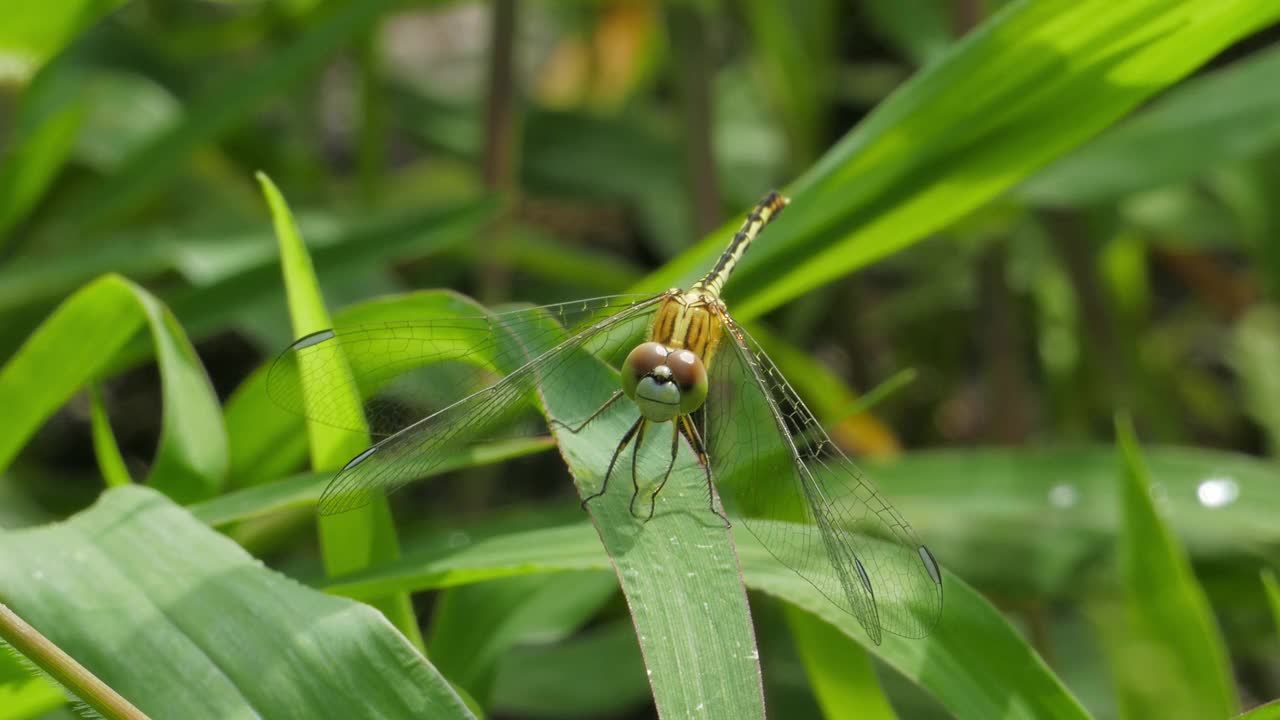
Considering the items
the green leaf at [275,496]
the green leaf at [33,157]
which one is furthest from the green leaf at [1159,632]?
the green leaf at [33,157]

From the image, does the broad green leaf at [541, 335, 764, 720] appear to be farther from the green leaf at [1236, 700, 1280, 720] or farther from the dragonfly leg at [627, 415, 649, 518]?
the green leaf at [1236, 700, 1280, 720]

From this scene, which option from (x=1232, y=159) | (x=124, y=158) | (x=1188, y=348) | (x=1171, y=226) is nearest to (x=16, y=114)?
(x=124, y=158)

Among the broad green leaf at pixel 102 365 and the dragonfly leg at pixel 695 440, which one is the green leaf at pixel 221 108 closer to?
the broad green leaf at pixel 102 365

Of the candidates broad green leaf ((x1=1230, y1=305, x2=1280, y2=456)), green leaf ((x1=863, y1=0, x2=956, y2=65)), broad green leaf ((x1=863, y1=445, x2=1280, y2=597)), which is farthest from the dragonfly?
broad green leaf ((x1=1230, y1=305, x2=1280, y2=456))

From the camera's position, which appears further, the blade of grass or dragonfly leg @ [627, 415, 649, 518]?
dragonfly leg @ [627, 415, 649, 518]

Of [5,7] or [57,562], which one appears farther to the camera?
[5,7]

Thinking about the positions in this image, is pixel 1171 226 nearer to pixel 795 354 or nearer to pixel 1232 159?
pixel 1232 159

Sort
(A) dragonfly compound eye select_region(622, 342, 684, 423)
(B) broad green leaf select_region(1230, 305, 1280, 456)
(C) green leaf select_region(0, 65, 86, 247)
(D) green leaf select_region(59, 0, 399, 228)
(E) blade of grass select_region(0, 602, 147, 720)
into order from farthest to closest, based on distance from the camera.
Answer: (B) broad green leaf select_region(1230, 305, 1280, 456) < (D) green leaf select_region(59, 0, 399, 228) < (C) green leaf select_region(0, 65, 86, 247) < (A) dragonfly compound eye select_region(622, 342, 684, 423) < (E) blade of grass select_region(0, 602, 147, 720)
